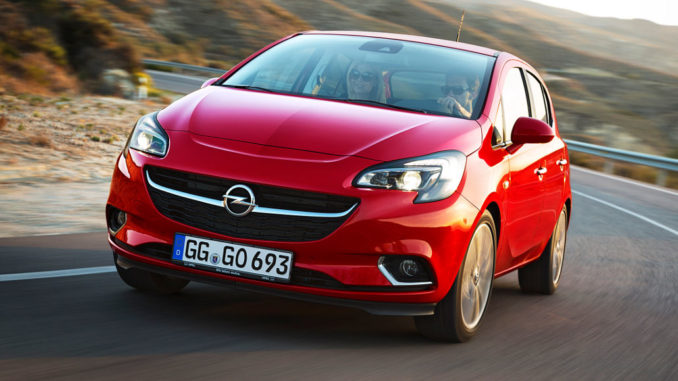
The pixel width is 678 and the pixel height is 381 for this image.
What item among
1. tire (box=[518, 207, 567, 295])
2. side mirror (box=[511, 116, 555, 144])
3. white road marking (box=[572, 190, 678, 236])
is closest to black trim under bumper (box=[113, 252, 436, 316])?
side mirror (box=[511, 116, 555, 144])

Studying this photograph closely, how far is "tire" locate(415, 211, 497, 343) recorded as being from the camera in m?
4.44

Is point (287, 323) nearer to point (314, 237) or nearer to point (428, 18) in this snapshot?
point (314, 237)

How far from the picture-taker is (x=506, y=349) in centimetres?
475

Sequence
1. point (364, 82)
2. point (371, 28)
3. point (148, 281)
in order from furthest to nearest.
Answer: point (371, 28) < point (364, 82) < point (148, 281)

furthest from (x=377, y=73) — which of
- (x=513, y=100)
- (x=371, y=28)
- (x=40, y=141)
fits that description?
(x=371, y=28)

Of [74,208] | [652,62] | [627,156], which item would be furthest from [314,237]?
[652,62]

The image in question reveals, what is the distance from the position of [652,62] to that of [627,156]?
9526 centimetres

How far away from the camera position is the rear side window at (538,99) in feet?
20.3

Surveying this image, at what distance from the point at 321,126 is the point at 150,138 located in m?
0.83

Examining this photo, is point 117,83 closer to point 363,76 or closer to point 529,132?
point 363,76

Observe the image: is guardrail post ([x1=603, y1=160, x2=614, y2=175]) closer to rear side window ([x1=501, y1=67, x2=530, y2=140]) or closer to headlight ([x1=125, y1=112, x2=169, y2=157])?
rear side window ([x1=501, y1=67, x2=530, y2=140])

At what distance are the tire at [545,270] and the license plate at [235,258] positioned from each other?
9.40 feet

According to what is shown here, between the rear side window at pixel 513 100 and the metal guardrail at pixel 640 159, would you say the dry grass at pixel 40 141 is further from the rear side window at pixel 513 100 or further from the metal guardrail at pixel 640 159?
the metal guardrail at pixel 640 159

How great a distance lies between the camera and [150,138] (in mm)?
4434
